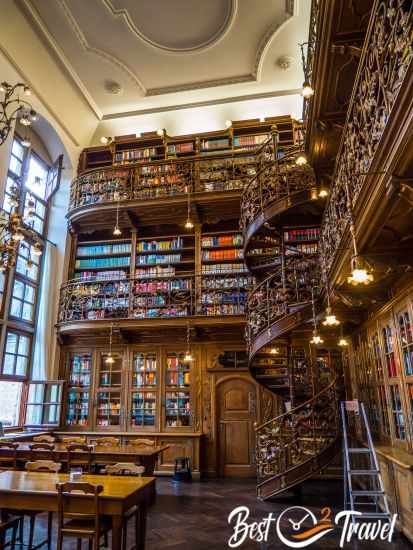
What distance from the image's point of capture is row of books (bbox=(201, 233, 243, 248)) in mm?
8898

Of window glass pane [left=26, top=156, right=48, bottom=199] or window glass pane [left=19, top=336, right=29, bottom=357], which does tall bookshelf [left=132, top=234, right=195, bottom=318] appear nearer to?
window glass pane [left=19, top=336, right=29, bottom=357]

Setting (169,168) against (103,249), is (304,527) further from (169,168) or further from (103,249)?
(169,168)

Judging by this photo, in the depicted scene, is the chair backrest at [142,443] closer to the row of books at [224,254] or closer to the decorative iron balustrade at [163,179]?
the row of books at [224,254]

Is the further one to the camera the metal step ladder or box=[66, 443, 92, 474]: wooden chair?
box=[66, 443, 92, 474]: wooden chair

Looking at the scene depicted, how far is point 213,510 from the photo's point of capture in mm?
5359

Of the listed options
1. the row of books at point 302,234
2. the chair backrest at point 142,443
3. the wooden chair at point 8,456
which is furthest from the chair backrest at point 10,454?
the row of books at point 302,234

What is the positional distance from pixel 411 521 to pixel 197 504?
285cm

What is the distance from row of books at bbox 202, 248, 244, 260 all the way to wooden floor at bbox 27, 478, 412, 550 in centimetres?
A: 440

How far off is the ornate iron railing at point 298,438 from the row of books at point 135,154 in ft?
23.1

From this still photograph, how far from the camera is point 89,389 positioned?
28.5 ft

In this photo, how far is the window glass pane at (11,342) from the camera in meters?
7.99

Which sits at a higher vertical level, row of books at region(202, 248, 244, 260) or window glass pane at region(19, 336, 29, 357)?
row of books at region(202, 248, 244, 260)

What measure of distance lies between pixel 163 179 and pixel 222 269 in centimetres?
256

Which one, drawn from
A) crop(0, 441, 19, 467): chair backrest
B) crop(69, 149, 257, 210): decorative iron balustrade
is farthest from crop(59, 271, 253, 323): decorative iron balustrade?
crop(0, 441, 19, 467): chair backrest
